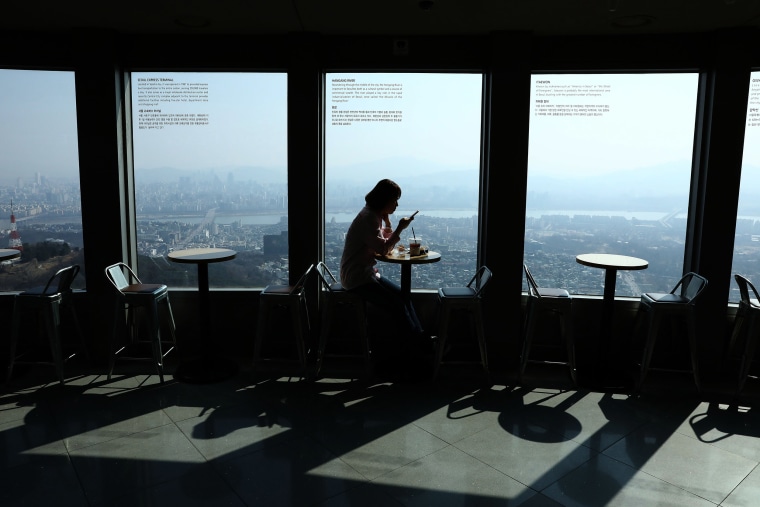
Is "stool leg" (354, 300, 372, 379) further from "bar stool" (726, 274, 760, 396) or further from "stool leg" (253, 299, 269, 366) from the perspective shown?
"bar stool" (726, 274, 760, 396)

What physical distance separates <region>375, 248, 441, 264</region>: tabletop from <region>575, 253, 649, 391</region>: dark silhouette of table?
1.17 meters

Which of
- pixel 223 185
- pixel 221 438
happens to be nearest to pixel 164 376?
pixel 221 438

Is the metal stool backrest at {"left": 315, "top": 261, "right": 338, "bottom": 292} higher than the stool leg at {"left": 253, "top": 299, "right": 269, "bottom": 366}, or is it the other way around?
the metal stool backrest at {"left": 315, "top": 261, "right": 338, "bottom": 292}

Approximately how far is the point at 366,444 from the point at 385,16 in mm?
3059

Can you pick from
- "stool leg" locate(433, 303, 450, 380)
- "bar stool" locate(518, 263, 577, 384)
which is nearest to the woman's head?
"stool leg" locate(433, 303, 450, 380)

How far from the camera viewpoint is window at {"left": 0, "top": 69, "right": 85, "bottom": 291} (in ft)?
15.1

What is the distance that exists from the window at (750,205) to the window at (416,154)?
2202 mm

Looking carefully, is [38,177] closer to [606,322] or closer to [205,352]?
[205,352]

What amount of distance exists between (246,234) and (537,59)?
9.86ft

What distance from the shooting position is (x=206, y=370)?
428 cm

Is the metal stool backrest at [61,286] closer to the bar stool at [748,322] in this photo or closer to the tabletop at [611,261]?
the tabletop at [611,261]

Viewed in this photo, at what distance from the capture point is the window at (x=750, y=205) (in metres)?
4.41

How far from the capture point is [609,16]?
3.93 m

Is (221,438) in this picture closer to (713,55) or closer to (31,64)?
Answer: (31,64)
